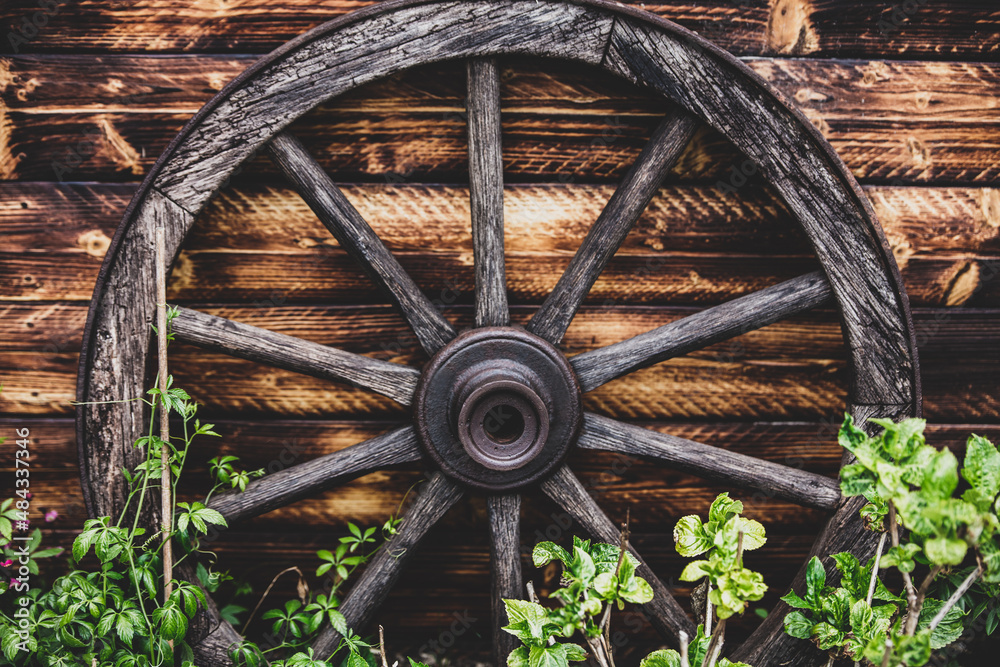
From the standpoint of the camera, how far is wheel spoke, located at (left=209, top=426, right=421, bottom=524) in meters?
1.22

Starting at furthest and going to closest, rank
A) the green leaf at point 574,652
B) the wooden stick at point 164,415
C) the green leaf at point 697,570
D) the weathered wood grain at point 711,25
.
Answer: the weathered wood grain at point 711,25 < the wooden stick at point 164,415 < the green leaf at point 574,652 < the green leaf at point 697,570

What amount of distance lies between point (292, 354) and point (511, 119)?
2.44 ft

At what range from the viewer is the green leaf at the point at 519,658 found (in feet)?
3.32

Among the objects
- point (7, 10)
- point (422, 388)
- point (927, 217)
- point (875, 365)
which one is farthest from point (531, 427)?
point (7, 10)

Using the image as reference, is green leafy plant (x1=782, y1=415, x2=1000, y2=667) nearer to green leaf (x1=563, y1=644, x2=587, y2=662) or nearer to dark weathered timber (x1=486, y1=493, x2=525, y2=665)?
green leaf (x1=563, y1=644, x2=587, y2=662)

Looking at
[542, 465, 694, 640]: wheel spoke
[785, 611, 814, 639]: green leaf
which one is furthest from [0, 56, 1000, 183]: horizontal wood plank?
[785, 611, 814, 639]: green leaf

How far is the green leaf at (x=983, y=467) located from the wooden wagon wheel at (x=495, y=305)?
34cm

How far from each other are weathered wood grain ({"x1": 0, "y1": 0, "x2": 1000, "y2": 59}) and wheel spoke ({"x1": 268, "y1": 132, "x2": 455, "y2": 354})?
1.09 ft

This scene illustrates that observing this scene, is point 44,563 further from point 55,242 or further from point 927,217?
point 927,217

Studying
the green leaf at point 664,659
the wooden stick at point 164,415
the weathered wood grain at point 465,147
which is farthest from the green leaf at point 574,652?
the weathered wood grain at point 465,147

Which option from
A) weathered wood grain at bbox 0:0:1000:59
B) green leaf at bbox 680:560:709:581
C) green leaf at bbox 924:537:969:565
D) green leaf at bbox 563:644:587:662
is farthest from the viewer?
weathered wood grain at bbox 0:0:1000:59

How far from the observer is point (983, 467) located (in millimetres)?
887

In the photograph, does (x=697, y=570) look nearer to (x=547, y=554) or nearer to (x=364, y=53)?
(x=547, y=554)

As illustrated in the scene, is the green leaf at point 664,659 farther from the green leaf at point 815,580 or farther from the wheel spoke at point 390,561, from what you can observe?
the wheel spoke at point 390,561
